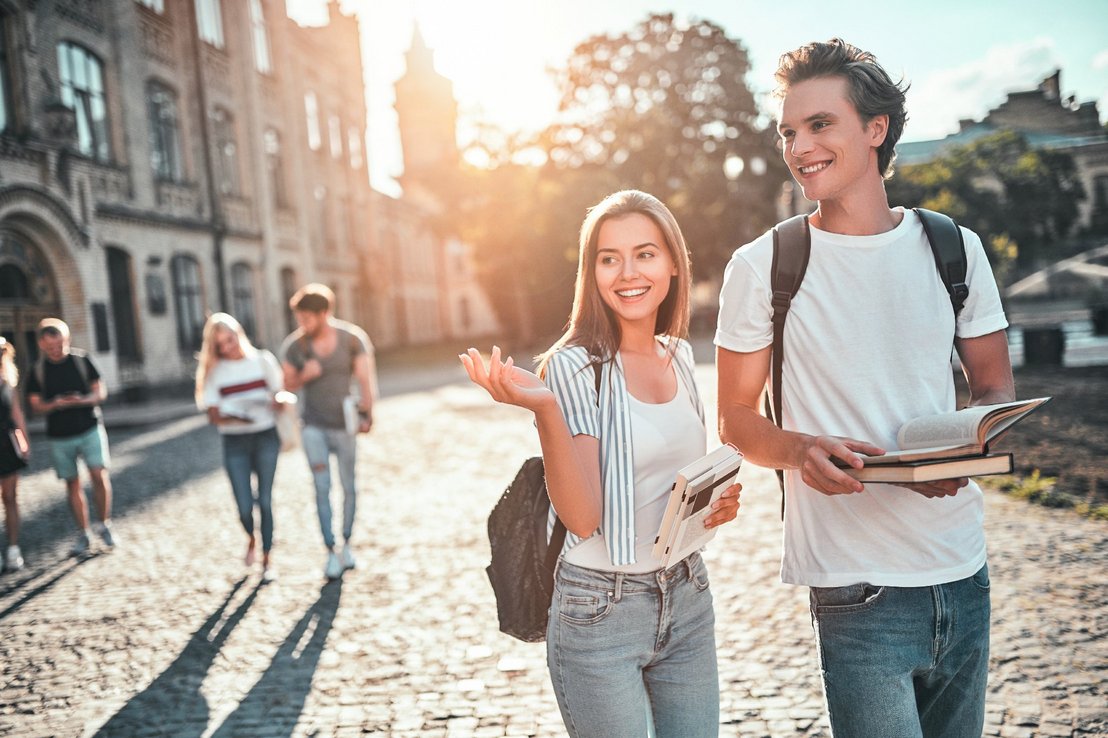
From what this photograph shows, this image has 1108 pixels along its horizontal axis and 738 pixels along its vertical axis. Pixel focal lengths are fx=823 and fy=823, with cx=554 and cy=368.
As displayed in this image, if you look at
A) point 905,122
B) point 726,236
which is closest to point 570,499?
point 905,122

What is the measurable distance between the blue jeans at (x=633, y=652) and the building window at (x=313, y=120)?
33.4m

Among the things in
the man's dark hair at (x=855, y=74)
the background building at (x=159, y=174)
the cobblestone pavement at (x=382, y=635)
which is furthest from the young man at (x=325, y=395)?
the background building at (x=159, y=174)

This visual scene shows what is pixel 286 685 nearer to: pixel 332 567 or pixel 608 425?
pixel 332 567

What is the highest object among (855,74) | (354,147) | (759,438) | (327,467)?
(354,147)

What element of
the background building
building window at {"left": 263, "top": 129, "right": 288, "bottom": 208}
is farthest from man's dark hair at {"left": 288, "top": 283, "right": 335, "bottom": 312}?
building window at {"left": 263, "top": 129, "right": 288, "bottom": 208}

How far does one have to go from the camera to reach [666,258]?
2295 millimetres

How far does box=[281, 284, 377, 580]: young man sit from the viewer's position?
6.15 metres

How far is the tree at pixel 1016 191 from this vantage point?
38125 mm

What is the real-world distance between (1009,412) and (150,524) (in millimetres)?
8098

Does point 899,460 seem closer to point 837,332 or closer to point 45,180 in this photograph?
point 837,332

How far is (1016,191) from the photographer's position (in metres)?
43.2

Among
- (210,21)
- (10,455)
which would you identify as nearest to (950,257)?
(10,455)

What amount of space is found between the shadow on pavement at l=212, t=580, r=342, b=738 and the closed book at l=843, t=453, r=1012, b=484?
311cm

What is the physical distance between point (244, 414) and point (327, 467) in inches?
28.6
